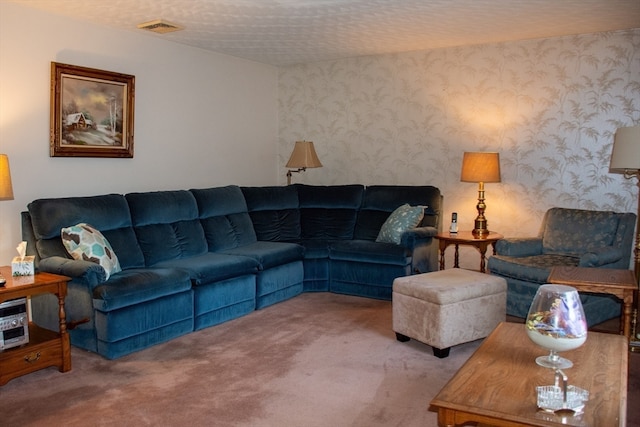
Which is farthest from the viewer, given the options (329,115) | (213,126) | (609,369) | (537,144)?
(329,115)

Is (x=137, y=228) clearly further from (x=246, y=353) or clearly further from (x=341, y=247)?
(x=341, y=247)

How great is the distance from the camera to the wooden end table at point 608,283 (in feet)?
10.2

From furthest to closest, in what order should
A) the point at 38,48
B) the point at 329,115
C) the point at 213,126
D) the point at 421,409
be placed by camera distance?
the point at 329,115 < the point at 213,126 < the point at 38,48 < the point at 421,409

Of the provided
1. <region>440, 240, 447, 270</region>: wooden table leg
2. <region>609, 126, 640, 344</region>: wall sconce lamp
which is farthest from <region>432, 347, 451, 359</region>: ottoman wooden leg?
<region>440, 240, 447, 270</region>: wooden table leg

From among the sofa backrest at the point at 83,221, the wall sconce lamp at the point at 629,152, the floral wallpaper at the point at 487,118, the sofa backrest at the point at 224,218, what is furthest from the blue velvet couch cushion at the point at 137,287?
the wall sconce lamp at the point at 629,152

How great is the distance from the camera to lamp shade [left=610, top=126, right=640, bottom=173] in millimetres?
3383

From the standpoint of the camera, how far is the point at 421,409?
109 inches

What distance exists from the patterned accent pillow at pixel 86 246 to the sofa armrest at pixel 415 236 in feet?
8.11

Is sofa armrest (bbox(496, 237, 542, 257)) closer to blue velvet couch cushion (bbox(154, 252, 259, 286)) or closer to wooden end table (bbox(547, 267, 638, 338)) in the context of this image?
wooden end table (bbox(547, 267, 638, 338))

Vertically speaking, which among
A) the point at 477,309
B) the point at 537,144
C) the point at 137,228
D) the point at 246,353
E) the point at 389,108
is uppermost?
the point at 389,108

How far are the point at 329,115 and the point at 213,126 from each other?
138cm

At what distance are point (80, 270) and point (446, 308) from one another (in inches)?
91.0

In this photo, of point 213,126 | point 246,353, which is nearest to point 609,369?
point 246,353

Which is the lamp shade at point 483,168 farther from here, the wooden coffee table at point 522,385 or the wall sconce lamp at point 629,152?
the wooden coffee table at point 522,385
